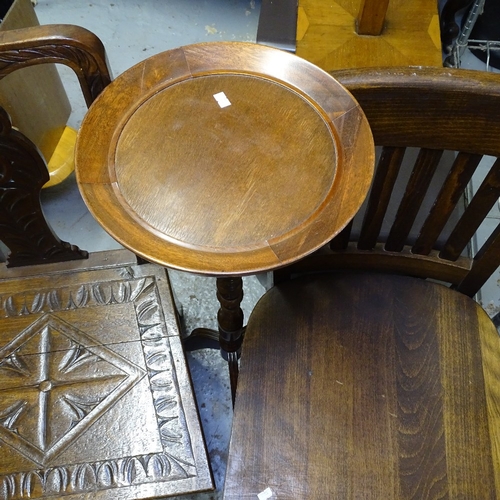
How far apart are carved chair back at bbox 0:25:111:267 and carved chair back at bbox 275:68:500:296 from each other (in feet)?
1.15

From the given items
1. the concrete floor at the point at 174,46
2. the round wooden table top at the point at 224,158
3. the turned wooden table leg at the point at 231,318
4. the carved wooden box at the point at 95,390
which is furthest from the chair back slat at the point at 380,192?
the concrete floor at the point at 174,46

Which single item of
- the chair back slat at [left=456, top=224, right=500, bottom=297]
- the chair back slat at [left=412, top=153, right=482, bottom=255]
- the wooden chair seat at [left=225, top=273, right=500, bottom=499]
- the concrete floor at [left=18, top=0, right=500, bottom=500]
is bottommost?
the concrete floor at [left=18, top=0, right=500, bottom=500]

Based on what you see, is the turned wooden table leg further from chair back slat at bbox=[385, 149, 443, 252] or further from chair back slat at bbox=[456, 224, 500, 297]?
chair back slat at bbox=[456, 224, 500, 297]

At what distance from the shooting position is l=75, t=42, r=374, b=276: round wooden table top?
64 centimetres

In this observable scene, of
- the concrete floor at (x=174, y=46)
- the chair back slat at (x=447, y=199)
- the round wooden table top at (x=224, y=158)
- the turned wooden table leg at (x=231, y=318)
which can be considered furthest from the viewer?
the concrete floor at (x=174, y=46)

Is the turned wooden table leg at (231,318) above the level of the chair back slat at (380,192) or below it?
below

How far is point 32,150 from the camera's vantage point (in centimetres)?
85

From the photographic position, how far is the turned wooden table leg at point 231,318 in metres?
0.89

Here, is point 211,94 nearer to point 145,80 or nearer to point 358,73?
point 145,80

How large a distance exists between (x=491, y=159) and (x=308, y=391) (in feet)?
4.04

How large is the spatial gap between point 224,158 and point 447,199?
0.36 m

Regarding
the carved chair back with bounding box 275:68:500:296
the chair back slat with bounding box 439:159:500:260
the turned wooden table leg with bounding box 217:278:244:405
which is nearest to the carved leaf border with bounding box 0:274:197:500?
the turned wooden table leg with bounding box 217:278:244:405

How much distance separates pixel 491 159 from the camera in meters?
1.73

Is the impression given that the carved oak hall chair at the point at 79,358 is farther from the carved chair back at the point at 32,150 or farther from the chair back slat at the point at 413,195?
the chair back slat at the point at 413,195
